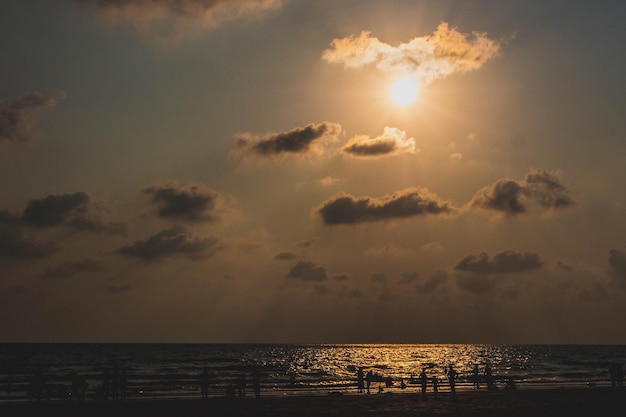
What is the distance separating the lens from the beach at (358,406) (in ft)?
108

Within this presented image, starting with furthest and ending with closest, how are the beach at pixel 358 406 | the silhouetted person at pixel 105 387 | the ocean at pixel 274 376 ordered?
the ocean at pixel 274 376, the silhouetted person at pixel 105 387, the beach at pixel 358 406

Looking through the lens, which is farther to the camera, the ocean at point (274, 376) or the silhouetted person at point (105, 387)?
the ocean at point (274, 376)

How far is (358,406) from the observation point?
36.1 meters

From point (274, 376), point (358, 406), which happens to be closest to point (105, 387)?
point (358, 406)

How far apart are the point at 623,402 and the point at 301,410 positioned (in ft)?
59.5

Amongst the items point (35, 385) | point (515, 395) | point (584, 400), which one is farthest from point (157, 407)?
point (584, 400)

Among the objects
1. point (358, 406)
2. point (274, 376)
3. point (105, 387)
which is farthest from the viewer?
point (274, 376)

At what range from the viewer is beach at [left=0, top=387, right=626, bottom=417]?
32812 mm

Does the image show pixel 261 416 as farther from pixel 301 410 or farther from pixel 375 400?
pixel 375 400

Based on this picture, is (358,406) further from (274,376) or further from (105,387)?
(274,376)

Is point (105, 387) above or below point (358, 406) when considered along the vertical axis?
above

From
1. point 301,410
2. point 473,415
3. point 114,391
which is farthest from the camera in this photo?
point 114,391

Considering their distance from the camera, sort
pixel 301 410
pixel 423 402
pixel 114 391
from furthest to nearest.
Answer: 1. pixel 114 391
2. pixel 423 402
3. pixel 301 410

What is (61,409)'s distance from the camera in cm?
3478
